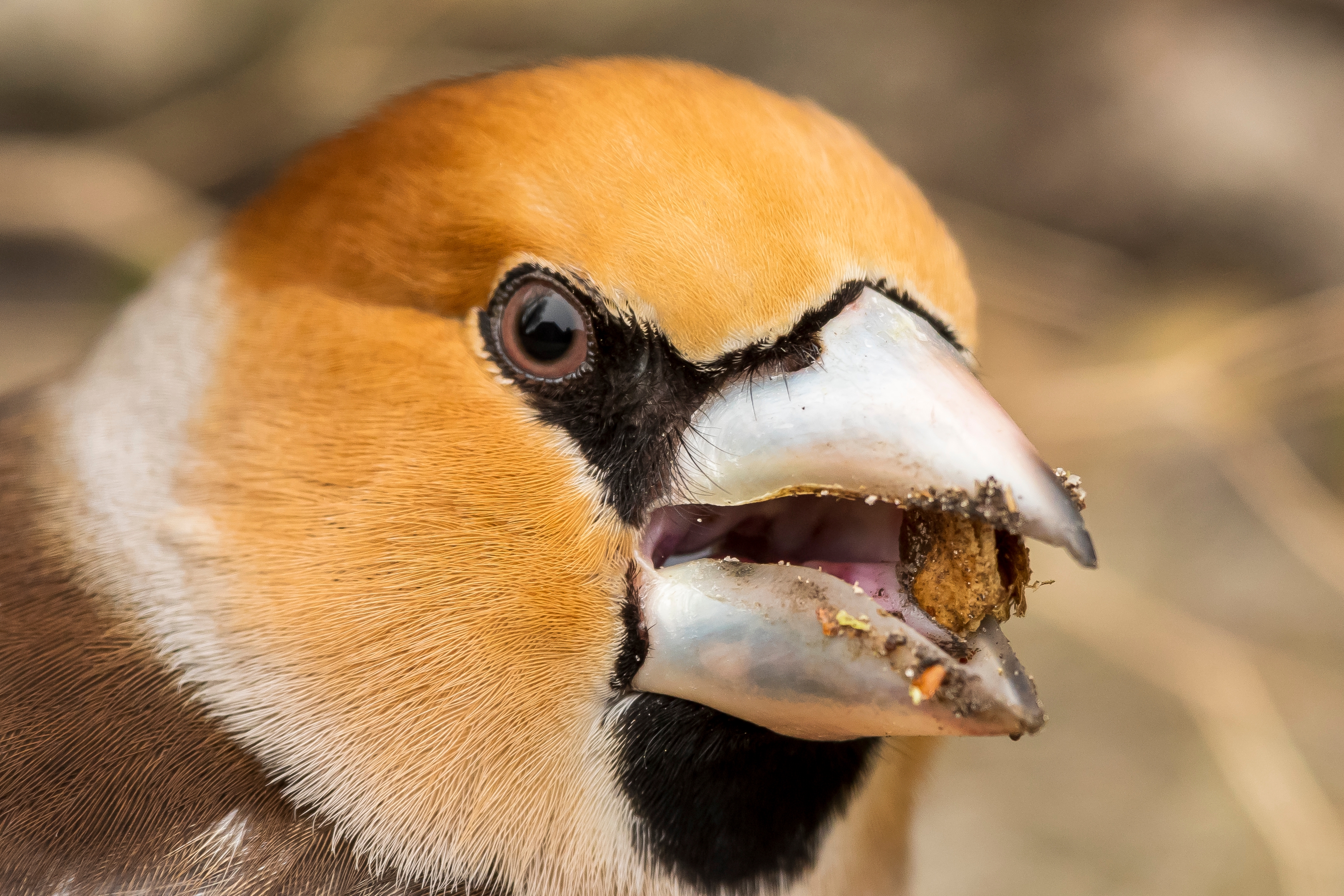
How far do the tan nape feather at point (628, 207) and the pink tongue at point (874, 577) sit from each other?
0.37 metres

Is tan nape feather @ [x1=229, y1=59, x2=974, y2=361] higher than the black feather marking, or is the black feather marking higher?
tan nape feather @ [x1=229, y1=59, x2=974, y2=361]

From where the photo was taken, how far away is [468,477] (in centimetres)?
166

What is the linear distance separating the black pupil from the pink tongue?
50 cm

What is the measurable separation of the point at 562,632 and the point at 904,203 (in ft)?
3.03

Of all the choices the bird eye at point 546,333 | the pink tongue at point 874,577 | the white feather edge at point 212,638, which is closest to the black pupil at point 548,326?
the bird eye at point 546,333

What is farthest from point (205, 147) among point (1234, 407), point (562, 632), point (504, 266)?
point (1234, 407)

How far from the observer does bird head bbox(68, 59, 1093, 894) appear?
1.59 meters

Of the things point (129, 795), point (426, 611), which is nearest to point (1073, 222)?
point (426, 611)

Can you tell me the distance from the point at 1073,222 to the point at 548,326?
3.70m

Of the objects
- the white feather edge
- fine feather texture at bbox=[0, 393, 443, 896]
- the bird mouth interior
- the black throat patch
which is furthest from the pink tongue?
fine feather texture at bbox=[0, 393, 443, 896]

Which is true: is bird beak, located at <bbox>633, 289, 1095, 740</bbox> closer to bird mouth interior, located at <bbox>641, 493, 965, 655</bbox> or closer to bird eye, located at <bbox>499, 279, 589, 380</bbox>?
bird mouth interior, located at <bbox>641, 493, 965, 655</bbox>

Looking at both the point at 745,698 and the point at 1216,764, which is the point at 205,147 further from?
the point at 1216,764

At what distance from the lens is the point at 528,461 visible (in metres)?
1.66

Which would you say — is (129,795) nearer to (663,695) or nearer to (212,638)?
(212,638)
